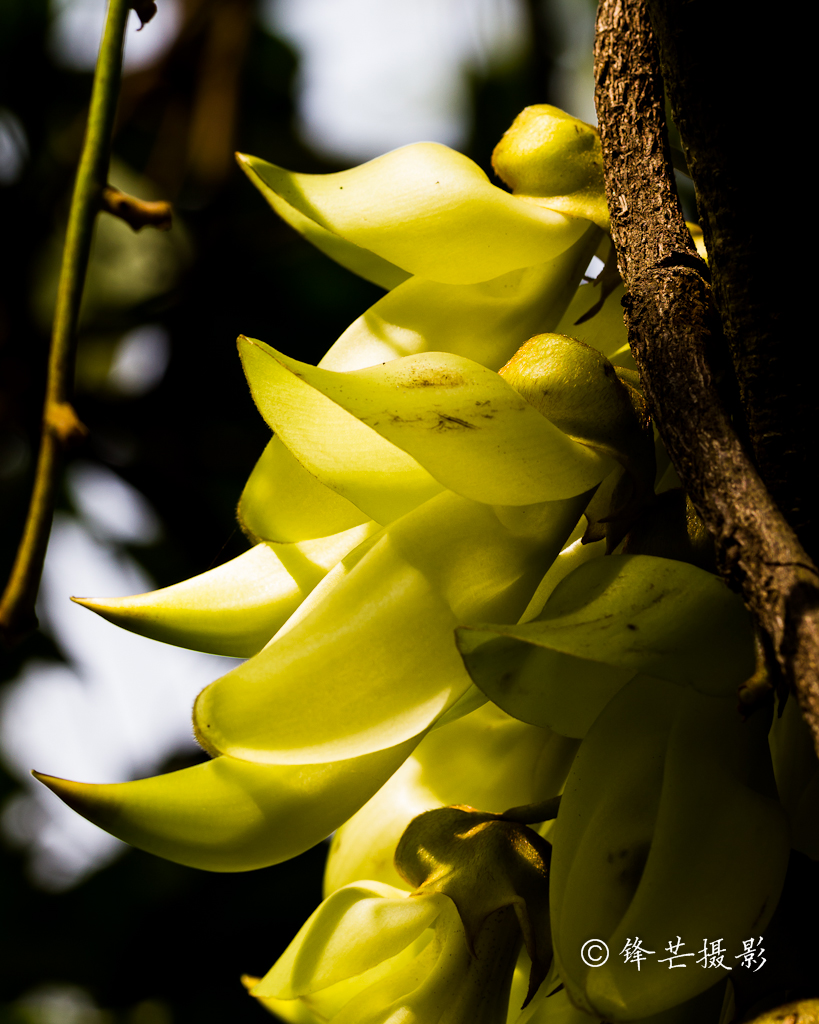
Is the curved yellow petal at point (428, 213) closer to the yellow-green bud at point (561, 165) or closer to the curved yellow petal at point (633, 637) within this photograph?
the yellow-green bud at point (561, 165)

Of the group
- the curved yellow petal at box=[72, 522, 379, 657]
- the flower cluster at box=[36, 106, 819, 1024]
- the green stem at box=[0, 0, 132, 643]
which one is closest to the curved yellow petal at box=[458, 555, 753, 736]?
the flower cluster at box=[36, 106, 819, 1024]

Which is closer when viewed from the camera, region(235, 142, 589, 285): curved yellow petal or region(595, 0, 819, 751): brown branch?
region(595, 0, 819, 751): brown branch

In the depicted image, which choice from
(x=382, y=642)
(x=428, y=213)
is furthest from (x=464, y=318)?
(x=382, y=642)

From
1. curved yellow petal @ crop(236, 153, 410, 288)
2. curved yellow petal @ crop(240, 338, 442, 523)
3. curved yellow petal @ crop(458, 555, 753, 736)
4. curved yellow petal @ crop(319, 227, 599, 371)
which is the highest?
curved yellow petal @ crop(236, 153, 410, 288)

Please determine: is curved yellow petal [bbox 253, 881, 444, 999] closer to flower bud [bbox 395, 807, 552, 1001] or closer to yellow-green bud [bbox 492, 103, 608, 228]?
flower bud [bbox 395, 807, 552, 1001]

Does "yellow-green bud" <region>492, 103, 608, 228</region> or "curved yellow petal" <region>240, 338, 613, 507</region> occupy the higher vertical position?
"yellow-green bud" <region>492, 103, 608, 228</region>

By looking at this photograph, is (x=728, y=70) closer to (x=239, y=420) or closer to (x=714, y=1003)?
(x=714, y=1003)
